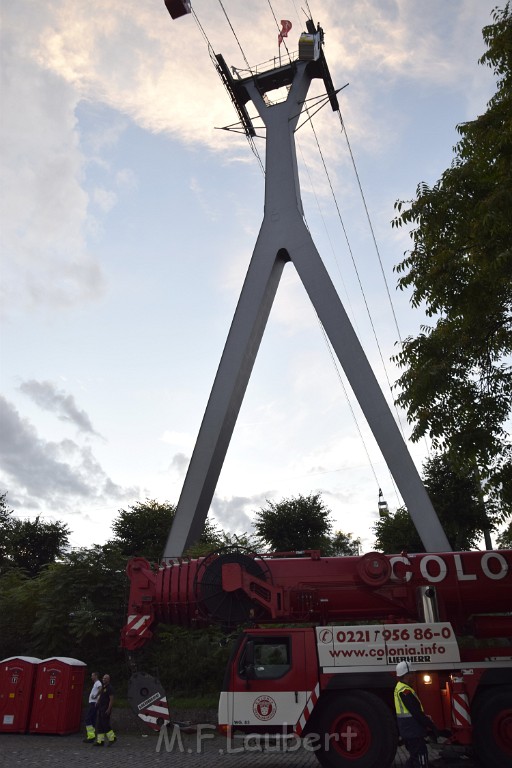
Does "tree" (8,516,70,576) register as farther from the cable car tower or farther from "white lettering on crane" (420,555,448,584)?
"white lettering on crane" (420,555,448,584)

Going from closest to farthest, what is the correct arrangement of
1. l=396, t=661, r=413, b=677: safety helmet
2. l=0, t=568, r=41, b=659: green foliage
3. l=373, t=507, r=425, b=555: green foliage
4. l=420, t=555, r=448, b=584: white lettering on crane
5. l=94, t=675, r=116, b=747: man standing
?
A: l=396, t=661, r=413, b=677: safety helmet, l=420, t=555, r=448, b=584: white lettering on crane, l=94, t=675, r=116, b=747: man standing, l=0, t=568, r=41, b=659: green foliage, l=373, t=507, r=425, b=555: green foliage

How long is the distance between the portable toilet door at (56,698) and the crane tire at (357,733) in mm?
8011

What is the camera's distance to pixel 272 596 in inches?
376

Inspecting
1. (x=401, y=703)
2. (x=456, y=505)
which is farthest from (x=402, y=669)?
(x=456, y=505)

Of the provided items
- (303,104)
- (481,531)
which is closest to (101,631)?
(481,531)

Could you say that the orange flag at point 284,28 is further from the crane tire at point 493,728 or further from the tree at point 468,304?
the crane tire at point 493,728

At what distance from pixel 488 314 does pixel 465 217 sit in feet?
5.85

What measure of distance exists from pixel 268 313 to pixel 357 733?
18589 mm

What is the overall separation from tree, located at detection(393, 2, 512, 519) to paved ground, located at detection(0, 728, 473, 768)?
500 cm

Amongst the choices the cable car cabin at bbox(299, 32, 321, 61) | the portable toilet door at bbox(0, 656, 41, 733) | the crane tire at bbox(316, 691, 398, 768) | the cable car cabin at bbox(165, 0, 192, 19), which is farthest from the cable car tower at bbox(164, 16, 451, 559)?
the crane tire at bbox(316, 691, 398, 768)

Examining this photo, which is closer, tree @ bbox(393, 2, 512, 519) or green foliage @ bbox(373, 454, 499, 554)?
tree @ bbox(393, 2, 512, 519)

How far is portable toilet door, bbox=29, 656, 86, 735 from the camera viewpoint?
44.9ft

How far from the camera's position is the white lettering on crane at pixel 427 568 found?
31.6 ft

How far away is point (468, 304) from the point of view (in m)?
10.0
